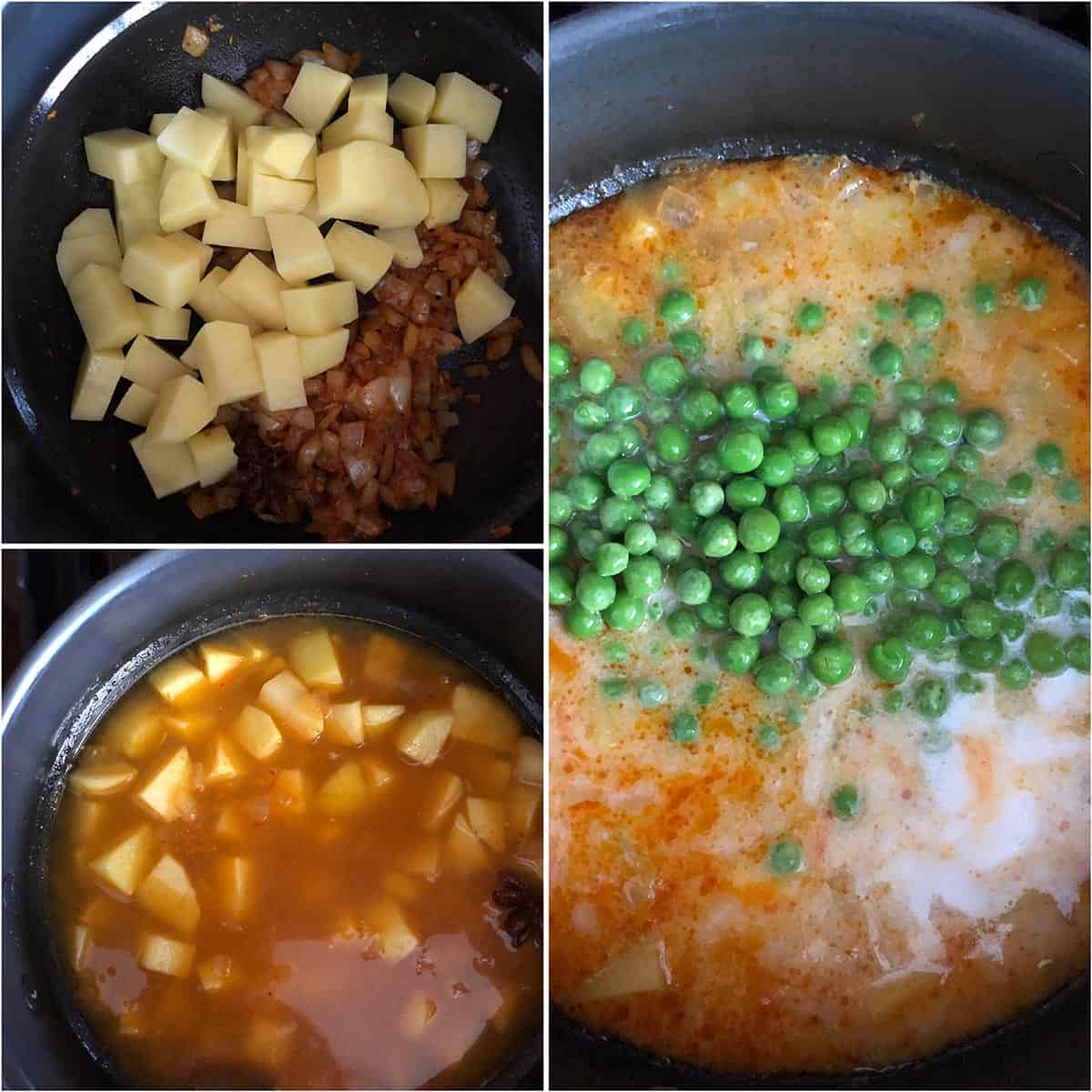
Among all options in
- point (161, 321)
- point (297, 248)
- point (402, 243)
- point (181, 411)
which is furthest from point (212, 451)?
point (402, 243)

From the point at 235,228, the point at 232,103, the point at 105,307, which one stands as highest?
the point at 232,103

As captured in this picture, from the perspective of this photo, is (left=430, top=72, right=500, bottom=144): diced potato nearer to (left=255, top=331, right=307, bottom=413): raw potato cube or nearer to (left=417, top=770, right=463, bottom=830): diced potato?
(left=255, top=331, right=307, bottom=413): raw potato cube

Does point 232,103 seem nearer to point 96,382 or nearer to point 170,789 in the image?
point 96,382

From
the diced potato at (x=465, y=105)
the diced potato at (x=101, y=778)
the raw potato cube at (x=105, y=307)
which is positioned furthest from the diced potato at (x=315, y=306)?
the diced potato at (x=101, y=778)

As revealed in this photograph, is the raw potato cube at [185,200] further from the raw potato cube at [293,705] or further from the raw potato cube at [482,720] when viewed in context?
the raw potato cube at [482,720]

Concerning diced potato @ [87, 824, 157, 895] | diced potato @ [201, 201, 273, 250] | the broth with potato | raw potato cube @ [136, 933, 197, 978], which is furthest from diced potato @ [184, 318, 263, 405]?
raw potato cube @ [136, 933, 197, 978]

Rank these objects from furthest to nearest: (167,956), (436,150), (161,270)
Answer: (436,150), (161,270), (167,956)

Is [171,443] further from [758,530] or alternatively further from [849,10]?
[849,10]
